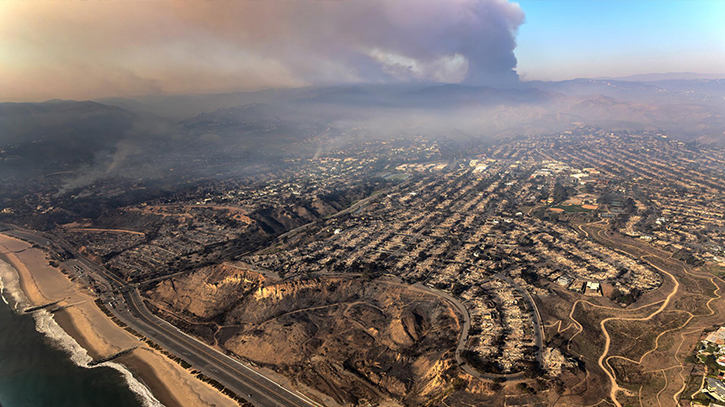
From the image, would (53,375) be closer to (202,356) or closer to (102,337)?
(102,337)

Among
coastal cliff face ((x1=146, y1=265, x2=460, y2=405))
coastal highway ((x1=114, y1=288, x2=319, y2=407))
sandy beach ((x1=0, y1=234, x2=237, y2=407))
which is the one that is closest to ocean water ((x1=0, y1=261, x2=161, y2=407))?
sandy beach ((x1=0, y1=234, x2=237, y2=407))

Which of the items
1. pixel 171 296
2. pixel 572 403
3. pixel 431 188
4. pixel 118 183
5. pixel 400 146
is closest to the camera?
pixel 572 403

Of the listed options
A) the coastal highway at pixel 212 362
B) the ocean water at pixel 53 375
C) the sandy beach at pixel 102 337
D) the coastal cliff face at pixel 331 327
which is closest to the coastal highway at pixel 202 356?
the coastal highway at pixel 212 362

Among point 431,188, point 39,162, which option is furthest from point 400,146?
point 39,162

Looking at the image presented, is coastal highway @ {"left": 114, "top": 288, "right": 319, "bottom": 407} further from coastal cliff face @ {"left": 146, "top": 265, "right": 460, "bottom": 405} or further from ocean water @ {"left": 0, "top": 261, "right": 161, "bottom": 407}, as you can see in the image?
ocean water @ {"left": 0, "top": 261, "right": 161, "bottom": 407}

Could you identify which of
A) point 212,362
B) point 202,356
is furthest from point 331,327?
point 202,356

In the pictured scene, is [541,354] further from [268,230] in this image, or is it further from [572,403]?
[268,230]
